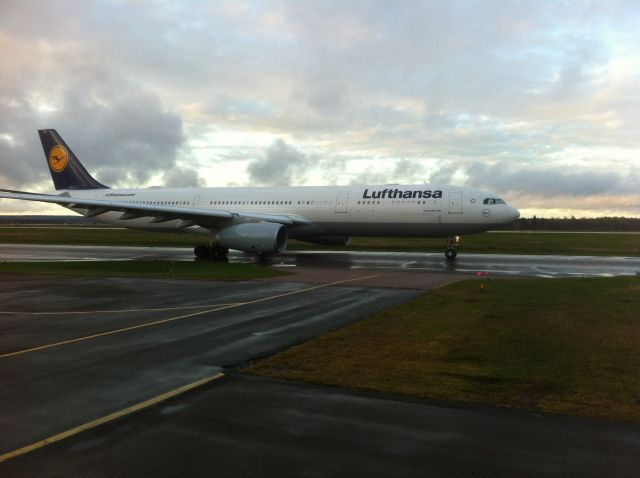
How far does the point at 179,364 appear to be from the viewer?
24.8 feet

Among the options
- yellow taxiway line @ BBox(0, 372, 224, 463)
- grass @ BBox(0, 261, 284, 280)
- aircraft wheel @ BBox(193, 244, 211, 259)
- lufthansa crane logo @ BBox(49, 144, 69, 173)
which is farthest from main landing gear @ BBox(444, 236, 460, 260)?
lufthansa crane logo @ BBox(49, 144, 69, 173)

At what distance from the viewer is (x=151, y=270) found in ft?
72.6

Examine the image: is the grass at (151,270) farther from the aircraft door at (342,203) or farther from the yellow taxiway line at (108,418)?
the yellow taxiway line at (108,418)

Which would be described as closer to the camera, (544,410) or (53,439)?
(53,439)

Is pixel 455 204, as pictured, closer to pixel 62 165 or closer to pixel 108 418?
pixel 108 418

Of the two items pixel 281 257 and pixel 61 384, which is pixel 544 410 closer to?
pixel 61 384

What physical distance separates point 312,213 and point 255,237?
206 inches

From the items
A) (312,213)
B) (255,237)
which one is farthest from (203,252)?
(312,213)

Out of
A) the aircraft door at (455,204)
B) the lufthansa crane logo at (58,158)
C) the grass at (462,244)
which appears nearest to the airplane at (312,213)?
the aircraft door at (455,204)

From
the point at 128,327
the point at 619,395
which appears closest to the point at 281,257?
the point at 128,327

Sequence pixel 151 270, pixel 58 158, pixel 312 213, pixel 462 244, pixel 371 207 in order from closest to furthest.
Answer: pixel 151 270 < pixel 371 207 < pixel 312 213 < pixel 58 158 < pixel 462 244

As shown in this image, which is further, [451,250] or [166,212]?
[451,250]

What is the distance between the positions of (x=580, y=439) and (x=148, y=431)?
431 centimetres

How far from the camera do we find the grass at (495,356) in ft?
20.4
